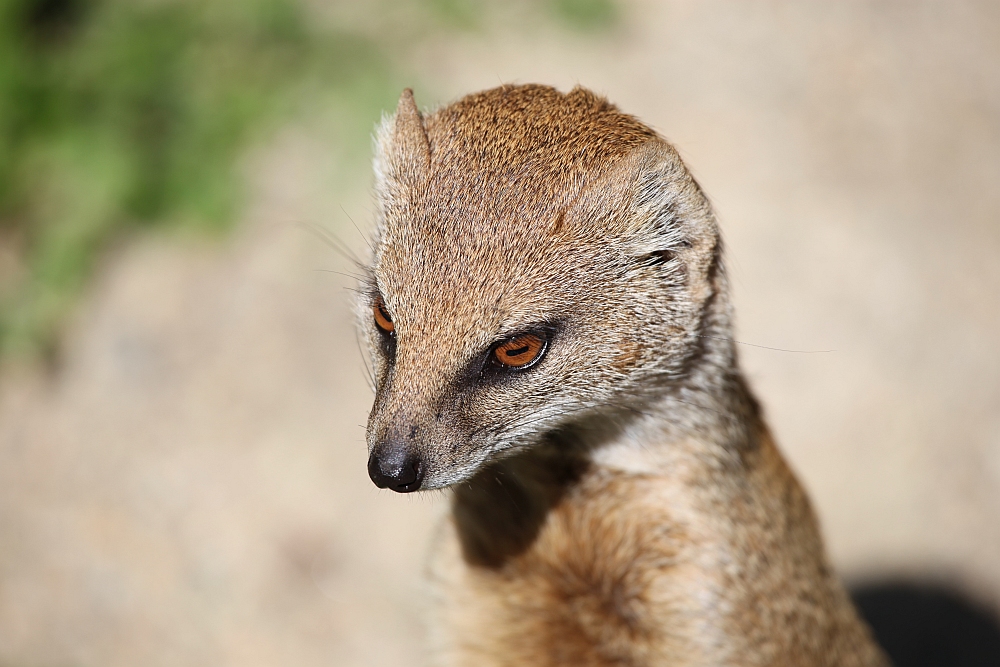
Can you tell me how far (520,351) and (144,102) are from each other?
12.8ft

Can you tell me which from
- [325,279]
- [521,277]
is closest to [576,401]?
[521,277]

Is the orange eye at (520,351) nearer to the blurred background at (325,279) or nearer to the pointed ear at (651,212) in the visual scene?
the pointed ear at (651,212)

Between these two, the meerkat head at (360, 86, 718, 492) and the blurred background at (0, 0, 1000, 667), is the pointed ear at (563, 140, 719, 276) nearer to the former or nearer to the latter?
the meerkat head at (360, 86, 718, 492)

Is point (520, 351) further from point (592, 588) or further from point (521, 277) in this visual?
point (592, 588)

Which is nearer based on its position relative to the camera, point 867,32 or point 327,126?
point 327,126

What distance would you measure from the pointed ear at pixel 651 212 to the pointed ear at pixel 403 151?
35 cm

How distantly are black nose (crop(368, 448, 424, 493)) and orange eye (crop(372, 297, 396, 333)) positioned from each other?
29 centimetres

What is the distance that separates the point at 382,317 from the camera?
198cm

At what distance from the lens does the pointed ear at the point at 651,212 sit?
1.94m

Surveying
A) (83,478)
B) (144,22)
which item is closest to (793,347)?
(83,478)

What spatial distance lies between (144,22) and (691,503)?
448 centimetres

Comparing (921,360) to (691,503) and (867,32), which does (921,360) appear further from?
(691,503)

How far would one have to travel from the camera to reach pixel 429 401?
6.07 feet

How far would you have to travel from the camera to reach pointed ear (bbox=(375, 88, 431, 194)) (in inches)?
79.6
